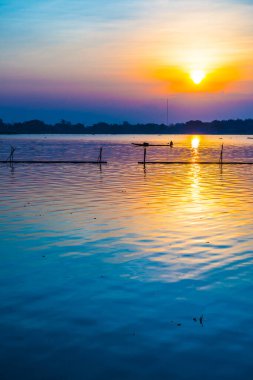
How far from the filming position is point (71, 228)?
22.6 meters

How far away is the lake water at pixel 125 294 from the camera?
973cm

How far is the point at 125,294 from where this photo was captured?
13594 mm

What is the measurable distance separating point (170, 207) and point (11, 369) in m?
21.4

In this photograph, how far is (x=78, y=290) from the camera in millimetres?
14047

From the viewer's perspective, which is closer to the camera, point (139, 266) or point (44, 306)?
point (44, 306)

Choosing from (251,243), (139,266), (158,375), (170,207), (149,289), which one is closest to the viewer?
(158,375)

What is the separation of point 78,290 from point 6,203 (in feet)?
59.5

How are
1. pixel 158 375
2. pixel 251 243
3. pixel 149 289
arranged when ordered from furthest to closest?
pixel 251 243
pixel 149 289
pixel 158 375

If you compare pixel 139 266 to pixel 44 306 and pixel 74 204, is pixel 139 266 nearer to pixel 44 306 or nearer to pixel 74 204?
pixel 44 306

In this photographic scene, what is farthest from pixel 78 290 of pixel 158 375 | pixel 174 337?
pixel 158 375

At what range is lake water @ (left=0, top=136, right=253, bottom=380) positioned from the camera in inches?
383

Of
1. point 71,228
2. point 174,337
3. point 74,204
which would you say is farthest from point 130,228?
point 174,337

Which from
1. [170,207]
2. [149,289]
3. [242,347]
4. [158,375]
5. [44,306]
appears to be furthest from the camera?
[170,207]

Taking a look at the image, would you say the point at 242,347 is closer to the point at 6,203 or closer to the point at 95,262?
the point at 95,262
